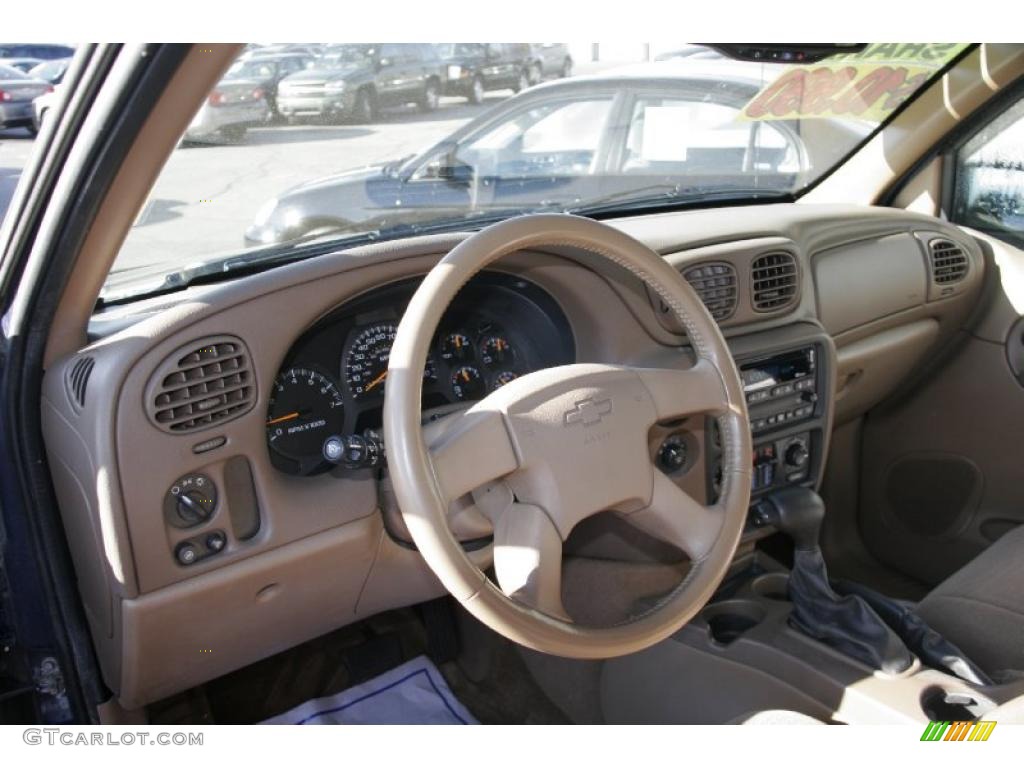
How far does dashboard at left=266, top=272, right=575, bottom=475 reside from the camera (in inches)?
72.6

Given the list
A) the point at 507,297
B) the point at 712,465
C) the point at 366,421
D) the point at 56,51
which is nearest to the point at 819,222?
the point at 712,465

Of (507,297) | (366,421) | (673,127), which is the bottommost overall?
(366,421)

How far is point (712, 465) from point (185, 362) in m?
1.21

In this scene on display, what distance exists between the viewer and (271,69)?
1766 millimetres

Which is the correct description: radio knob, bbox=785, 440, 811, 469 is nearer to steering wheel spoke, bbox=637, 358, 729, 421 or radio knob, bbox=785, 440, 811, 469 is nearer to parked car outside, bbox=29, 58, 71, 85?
steering wheel spoke, bbox=637, 358, 729, 421

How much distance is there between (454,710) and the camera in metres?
2.42

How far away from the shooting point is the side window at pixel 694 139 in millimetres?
2604

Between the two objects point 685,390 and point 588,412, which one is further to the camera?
point 685,390

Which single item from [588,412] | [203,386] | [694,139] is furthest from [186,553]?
[694,139]

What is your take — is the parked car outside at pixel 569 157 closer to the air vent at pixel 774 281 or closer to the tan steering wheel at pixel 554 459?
the air vent at pixel 774 281

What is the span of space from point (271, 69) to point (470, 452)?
79 centimetres

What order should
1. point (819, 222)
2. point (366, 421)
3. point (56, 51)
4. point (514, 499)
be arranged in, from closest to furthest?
point (56, 51), point (514, 499), point (366, 421), point (819, 222)

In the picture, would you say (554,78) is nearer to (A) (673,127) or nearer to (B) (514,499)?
(A) (673,127)

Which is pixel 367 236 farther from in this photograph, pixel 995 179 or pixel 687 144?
pixel 995 179
